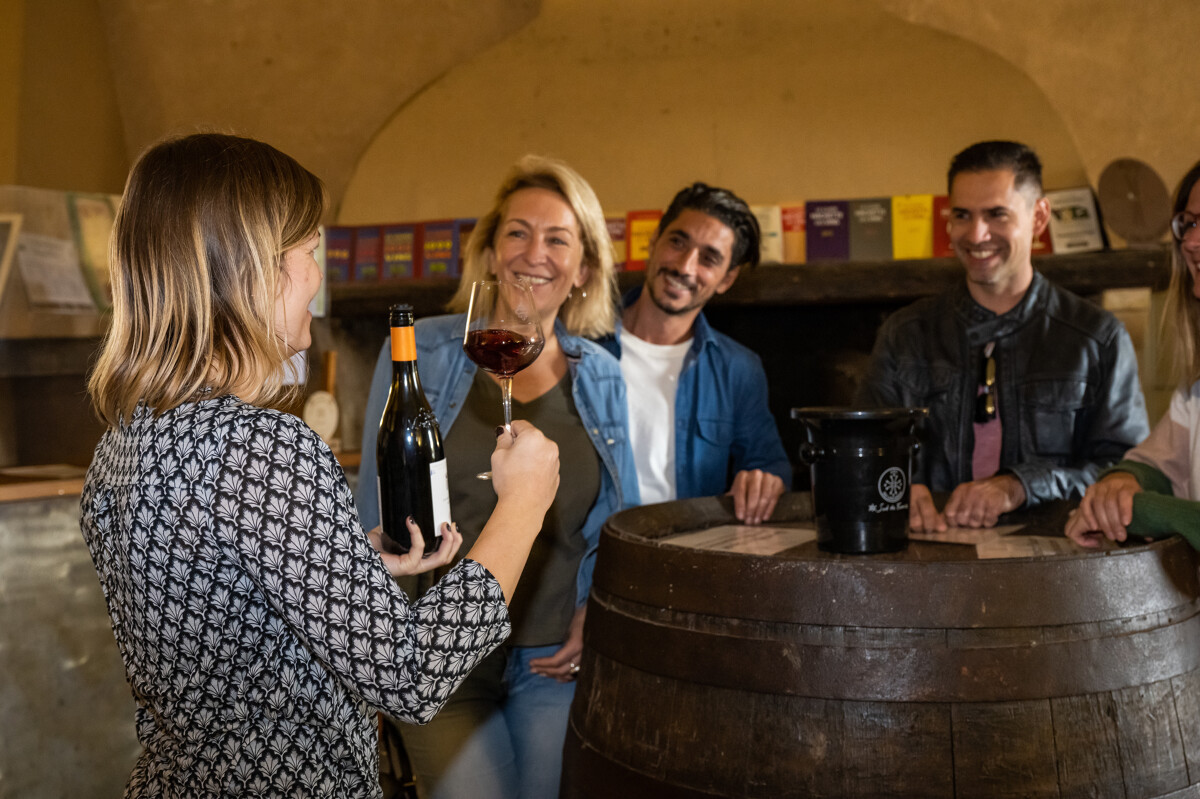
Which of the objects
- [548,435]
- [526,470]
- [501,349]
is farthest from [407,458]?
[548,435]

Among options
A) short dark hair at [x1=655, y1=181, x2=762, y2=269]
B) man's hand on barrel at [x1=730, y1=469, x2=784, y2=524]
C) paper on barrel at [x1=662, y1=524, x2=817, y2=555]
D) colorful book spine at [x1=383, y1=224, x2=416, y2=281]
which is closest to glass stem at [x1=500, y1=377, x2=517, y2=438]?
paper on barrel at [x1=662, y1=524, x2=817, y2=555]

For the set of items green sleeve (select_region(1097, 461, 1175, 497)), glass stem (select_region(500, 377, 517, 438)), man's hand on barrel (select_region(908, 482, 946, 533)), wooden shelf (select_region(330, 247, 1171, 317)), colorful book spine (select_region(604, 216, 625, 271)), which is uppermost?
colorful book spine (select_region(604, 216, 625, 271))

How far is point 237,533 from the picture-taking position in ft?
3.29

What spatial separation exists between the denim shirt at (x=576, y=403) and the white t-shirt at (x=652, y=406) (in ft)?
0.64

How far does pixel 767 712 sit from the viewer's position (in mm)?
1344

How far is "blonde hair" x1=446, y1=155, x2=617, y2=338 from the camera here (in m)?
2.27

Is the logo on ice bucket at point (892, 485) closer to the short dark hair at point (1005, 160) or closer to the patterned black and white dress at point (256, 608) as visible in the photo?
the patterned black and white dress at point (256, 608)

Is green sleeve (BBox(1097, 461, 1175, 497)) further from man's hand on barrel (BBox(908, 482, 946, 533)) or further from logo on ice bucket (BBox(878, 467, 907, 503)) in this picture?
logo on ice bucket (BBox(878, 467, 907, 503))

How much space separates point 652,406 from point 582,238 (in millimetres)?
476

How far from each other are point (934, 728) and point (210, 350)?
3.13ft

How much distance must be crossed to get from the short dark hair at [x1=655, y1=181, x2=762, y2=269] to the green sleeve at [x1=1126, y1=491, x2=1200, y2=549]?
1.20 m

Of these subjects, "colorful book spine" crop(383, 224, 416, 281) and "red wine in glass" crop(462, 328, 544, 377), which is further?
"colorful book spine" crop(383, 224, 416, 281)

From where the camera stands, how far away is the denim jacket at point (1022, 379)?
232cm

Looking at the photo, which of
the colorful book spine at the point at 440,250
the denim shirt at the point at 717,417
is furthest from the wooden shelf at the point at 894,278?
the denim shirt at the point at 717,417
